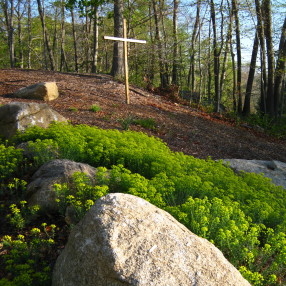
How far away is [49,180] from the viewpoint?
4059 mm

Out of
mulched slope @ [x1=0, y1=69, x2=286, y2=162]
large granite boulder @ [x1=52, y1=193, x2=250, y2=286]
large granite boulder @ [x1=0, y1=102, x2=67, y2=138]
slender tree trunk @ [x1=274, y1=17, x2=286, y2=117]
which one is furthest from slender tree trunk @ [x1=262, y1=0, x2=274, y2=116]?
large granite boulder @ [x1=52, y1=193, x2=250, y2=286]

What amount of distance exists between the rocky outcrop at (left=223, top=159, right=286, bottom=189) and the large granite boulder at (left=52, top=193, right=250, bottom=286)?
4.28 metres

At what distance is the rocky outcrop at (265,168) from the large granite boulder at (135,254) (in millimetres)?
4279

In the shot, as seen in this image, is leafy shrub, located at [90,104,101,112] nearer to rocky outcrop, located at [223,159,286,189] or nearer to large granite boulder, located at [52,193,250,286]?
rocky outcrop, located at [223,159,286,189]

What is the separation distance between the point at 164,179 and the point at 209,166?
1474 millimetres

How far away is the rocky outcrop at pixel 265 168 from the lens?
6449mm

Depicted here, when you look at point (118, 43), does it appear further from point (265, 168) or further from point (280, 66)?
point (265, 168)

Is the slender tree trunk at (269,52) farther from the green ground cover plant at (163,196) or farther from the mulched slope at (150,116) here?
the green ground cover plant at (163,196)

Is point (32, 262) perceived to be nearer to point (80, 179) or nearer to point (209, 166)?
point (80, 179)

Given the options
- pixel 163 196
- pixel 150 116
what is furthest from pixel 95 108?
pixel 163 196

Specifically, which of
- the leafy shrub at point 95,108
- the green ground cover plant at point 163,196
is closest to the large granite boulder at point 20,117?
the green ground cover plant at point 163,196

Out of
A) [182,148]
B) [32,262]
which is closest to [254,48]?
[182,148]

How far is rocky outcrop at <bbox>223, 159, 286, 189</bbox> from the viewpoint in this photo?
645cm

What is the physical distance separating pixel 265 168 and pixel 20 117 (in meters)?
5.36
